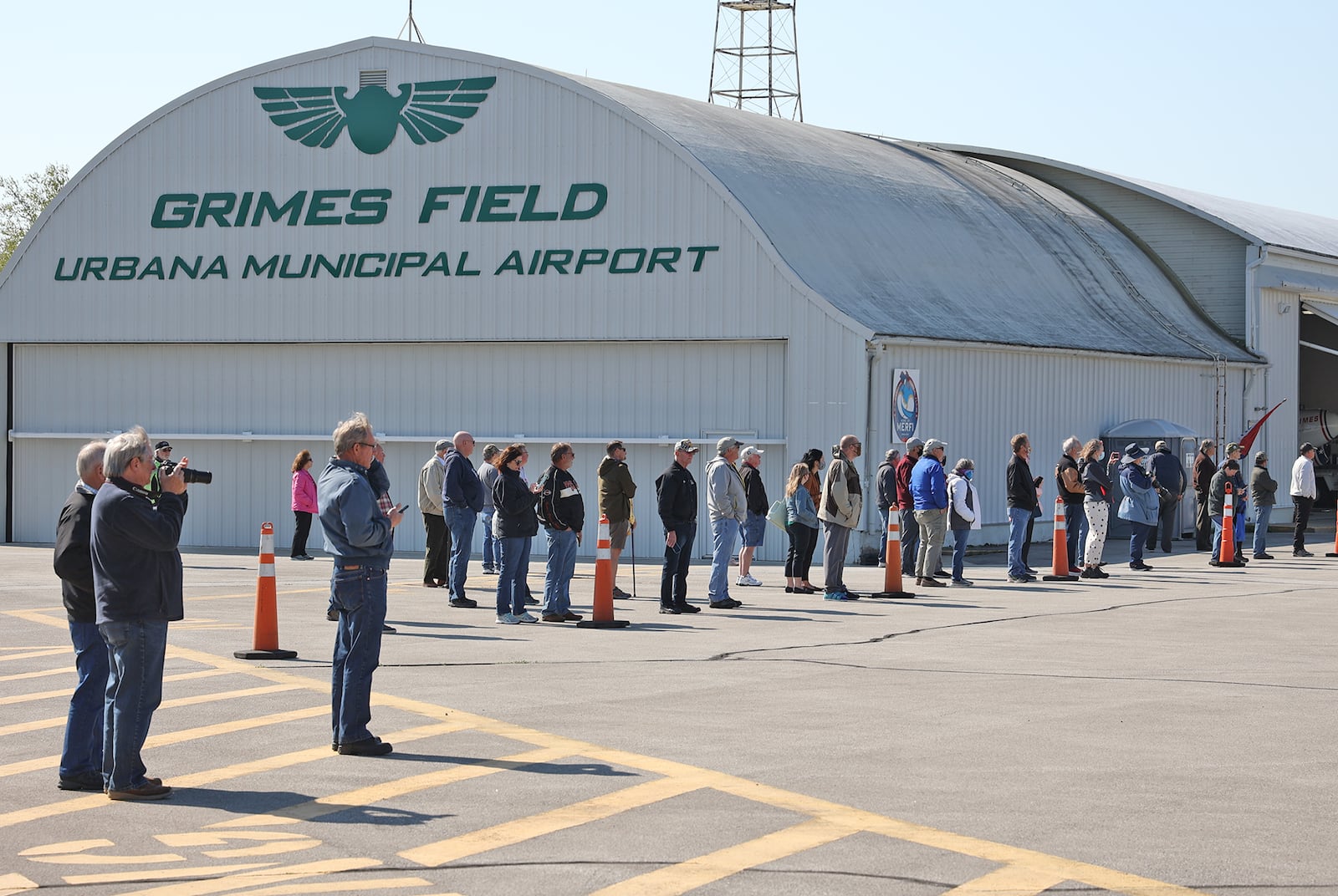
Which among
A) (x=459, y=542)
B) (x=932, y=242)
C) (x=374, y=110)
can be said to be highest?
(x=374, y=110)

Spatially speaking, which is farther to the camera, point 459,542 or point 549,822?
point 459,542

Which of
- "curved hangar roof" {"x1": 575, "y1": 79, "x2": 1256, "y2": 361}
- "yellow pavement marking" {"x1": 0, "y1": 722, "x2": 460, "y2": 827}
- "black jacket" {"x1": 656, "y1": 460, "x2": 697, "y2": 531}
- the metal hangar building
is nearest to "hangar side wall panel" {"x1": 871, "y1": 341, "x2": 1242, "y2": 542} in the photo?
the metal hangar building

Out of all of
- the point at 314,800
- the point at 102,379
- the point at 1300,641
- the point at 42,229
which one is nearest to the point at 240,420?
the point at 102,379

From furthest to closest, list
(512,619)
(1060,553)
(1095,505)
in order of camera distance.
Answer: (1095,505) → (1060,553) → (512,619)

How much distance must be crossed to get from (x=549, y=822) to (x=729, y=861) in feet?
3.66

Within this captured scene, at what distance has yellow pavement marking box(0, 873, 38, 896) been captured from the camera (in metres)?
7.05

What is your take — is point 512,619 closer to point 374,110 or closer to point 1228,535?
point 1228,535

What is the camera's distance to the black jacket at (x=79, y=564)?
919 cm

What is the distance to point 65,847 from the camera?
7.82m

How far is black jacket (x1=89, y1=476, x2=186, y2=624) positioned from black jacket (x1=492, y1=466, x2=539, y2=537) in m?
7.99

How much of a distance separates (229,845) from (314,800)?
0.95m

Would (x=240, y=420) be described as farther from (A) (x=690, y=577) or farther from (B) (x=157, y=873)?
(B) (x=157, y=873)

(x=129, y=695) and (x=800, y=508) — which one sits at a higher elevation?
(x=800, y=508)

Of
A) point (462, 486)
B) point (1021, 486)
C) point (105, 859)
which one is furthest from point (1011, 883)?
point (1021, 486)
